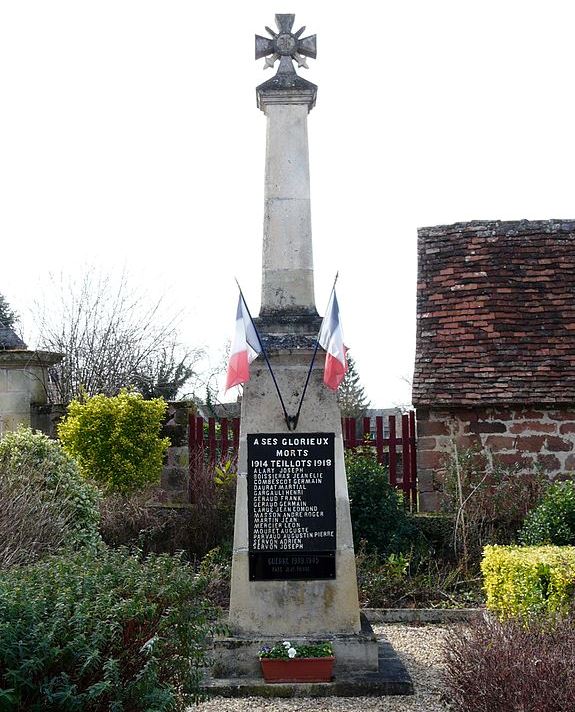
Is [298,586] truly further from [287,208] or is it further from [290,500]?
[287,208]

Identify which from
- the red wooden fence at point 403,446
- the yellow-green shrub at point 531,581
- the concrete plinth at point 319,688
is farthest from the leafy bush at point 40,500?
the red wooden fence at point 403,446

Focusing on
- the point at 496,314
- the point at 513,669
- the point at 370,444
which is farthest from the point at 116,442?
the point at 513,669

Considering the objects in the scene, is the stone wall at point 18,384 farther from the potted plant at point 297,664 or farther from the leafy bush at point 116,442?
the potted plant at point 297,664

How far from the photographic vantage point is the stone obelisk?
8305mm

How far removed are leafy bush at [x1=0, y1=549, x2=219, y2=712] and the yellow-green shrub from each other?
3087 mm

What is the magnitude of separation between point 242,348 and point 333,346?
723 mm

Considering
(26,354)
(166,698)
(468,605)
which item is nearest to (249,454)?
(166,698)

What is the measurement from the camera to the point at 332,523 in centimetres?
833

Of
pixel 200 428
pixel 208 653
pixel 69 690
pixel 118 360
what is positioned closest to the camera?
pixel 69 690

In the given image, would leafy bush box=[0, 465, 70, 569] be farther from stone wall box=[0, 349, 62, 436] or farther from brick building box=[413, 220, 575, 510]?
brick building box=[413, 220, 575, 510]

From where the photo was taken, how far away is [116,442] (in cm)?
1402

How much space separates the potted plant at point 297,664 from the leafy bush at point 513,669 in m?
1.32

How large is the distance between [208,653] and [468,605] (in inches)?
138

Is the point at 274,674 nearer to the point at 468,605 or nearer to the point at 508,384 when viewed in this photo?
the point at 468,605
